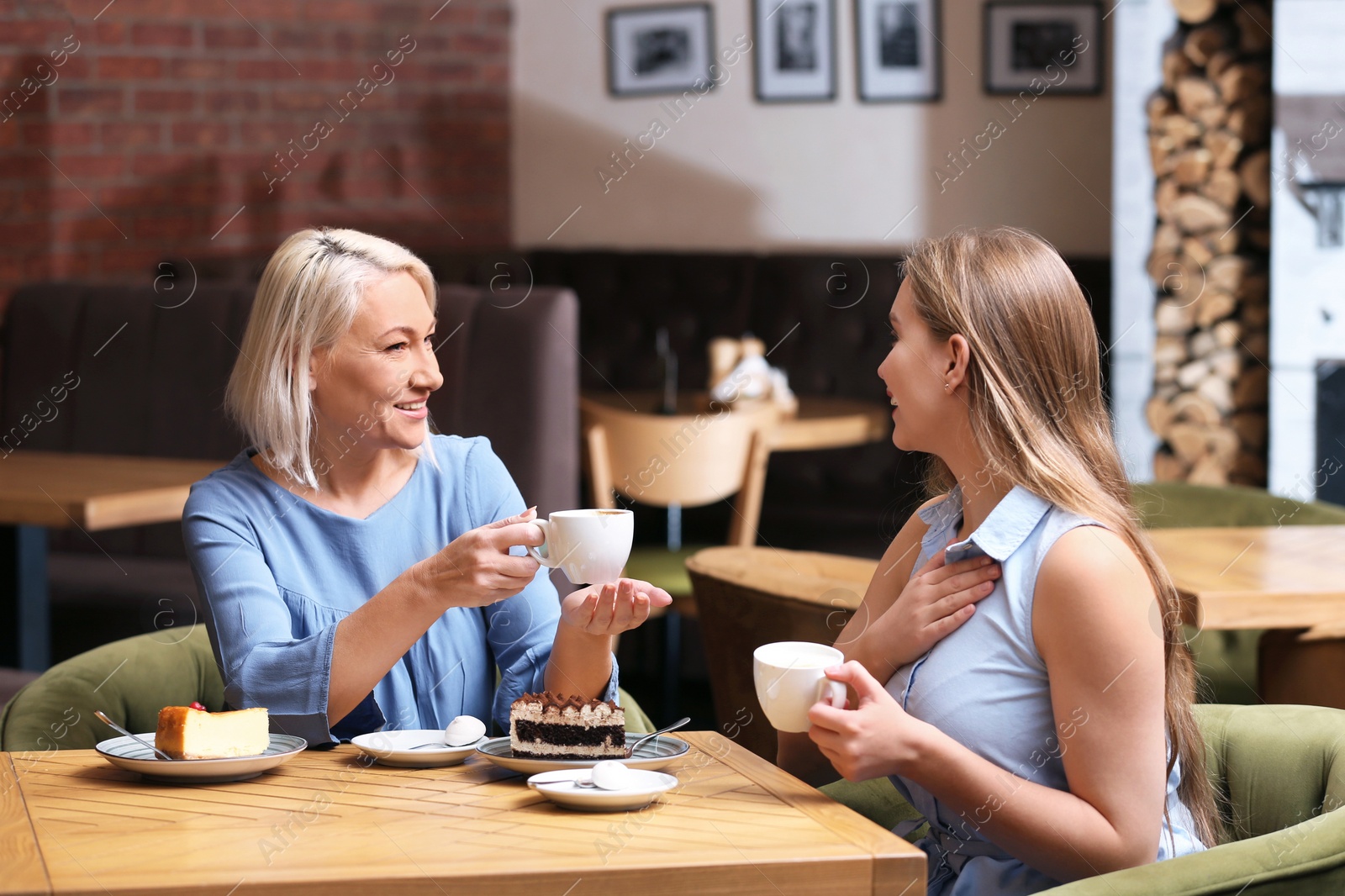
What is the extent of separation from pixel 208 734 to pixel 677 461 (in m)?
2.03

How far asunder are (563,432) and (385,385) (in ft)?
5.27

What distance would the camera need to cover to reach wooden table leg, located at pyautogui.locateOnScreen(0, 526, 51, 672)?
2979 mm

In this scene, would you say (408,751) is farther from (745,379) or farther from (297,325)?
(745,379)

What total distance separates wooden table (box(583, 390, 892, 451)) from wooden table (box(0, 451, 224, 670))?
4.40 feet

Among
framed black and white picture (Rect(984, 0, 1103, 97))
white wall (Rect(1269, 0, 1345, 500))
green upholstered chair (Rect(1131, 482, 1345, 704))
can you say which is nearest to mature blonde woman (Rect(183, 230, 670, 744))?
green upholstered chair (Rect(1131, 482, 1345, 704))

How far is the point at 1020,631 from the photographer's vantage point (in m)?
1.33

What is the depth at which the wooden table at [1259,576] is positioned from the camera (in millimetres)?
2070

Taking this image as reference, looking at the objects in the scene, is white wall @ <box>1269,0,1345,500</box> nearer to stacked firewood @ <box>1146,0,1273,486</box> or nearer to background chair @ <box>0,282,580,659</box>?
stacked firewood @ <box>1146,0,1273,486</box>

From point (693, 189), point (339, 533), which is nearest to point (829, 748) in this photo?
point (339, 533)

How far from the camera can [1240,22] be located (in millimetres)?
3746

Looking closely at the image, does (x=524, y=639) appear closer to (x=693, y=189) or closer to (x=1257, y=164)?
(x=1257, y=164)

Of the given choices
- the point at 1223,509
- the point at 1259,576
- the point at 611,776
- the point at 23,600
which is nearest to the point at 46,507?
the point at 23,600

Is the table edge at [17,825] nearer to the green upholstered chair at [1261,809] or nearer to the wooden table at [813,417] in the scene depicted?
the green upholstered chair at [1261,809]

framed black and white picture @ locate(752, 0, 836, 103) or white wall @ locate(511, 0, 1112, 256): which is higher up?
framed black and white picture @ locate(752, 0, 836, 103)
